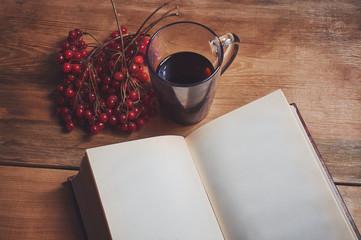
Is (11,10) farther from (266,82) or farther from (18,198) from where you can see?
(266,82)

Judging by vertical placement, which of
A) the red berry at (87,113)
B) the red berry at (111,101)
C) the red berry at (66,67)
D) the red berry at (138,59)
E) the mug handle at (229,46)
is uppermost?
the mug handle at (229,46)

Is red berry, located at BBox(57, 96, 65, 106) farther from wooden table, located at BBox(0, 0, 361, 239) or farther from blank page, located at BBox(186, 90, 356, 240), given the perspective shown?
blank page, located at BBox(186, 90, 356, 240)

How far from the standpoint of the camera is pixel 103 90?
65 centimetres

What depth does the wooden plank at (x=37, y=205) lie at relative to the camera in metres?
0.60

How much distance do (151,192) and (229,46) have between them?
0.93 feet

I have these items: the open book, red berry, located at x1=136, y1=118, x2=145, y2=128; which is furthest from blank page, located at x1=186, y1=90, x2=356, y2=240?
red berry, located at x1=136, y1=118, x2=145, y2=128

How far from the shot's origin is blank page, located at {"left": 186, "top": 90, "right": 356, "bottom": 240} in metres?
0.52

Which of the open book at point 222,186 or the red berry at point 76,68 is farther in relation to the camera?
the red berry at point 76,68

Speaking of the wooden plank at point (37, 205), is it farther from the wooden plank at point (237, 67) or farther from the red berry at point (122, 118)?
the red berry at point (122, 118)

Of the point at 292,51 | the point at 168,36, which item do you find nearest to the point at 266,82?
the point at 292,51

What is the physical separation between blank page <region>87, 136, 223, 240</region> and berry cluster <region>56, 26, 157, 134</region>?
102 millimetres

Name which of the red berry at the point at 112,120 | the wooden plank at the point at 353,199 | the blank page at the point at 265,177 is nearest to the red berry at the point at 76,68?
the red berry at the point at 112,120

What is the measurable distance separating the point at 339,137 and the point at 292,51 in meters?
0.19

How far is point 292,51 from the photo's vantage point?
2.30 ft
